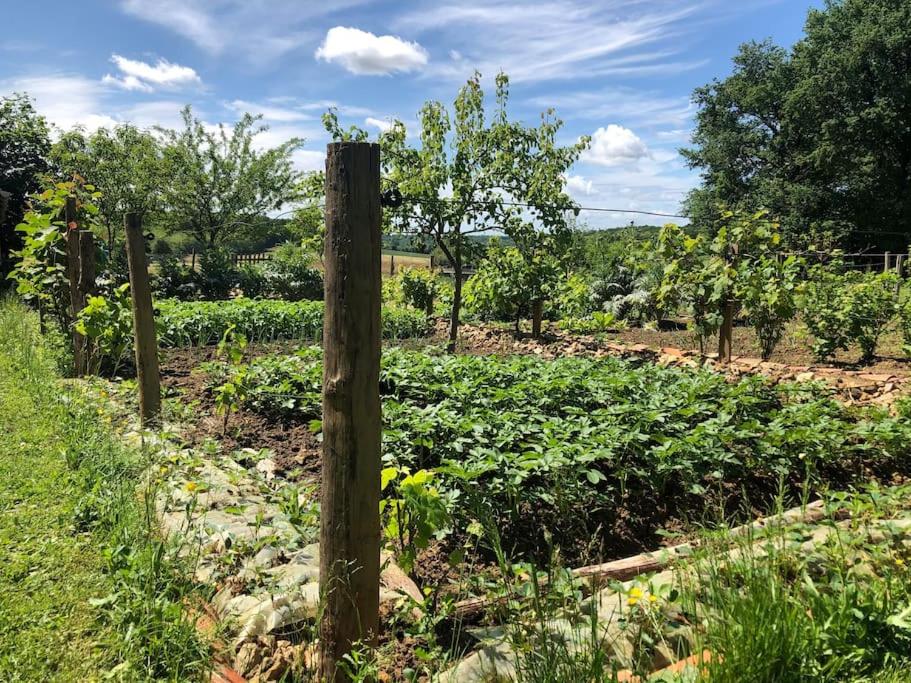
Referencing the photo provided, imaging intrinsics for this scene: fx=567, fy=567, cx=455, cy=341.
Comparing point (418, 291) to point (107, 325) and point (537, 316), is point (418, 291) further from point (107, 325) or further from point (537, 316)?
point (107, 325)

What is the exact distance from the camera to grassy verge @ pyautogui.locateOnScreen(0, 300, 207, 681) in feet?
7.14

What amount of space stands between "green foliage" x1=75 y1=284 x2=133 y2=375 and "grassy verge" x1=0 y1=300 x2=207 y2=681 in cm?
154

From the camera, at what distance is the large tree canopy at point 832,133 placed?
2580 centimetres

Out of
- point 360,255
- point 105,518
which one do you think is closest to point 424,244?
point 105,518

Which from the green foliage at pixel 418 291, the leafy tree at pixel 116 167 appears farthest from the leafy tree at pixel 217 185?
the green foliage at pixel 418 291

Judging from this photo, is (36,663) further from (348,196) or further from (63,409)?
(63,409)

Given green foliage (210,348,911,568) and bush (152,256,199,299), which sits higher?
bush (152,256,199,299)

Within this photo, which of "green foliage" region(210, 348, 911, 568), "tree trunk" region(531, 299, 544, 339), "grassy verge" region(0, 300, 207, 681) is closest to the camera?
"grassy verge" region(0, 300, 207, 681)

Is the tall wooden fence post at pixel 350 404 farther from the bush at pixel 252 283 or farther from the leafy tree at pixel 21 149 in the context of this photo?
the leafy tree at pixel 21 149

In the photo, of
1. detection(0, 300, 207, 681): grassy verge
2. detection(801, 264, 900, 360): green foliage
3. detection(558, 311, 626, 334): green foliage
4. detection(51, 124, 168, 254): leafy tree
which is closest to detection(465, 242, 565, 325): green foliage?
detection(558, 311, 626, 334): green foliage

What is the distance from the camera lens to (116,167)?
19.7 m

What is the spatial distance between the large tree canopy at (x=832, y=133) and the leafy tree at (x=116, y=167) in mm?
24112

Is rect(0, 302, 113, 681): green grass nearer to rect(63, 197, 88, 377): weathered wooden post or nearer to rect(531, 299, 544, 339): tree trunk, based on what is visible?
rect(63, 197, 88, 377): weathered wooden post

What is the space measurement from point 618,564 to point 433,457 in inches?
54.0
